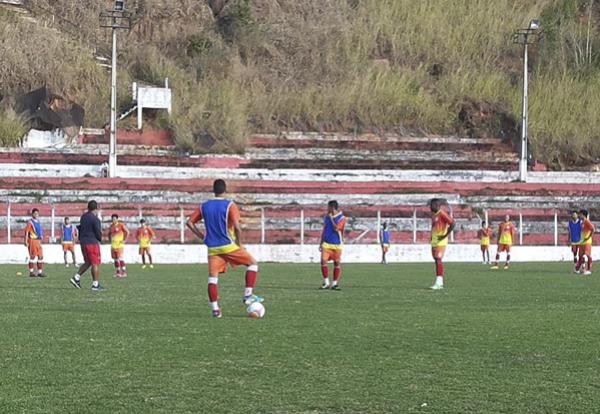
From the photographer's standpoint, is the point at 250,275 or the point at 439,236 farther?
the point at 439,236

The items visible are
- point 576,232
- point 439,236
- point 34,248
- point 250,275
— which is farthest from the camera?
point 576,232

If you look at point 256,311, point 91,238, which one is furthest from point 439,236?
point 256,311

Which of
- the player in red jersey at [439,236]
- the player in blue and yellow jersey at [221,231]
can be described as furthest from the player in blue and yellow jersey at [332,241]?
the player in blue and yellow jersey at [221,231]

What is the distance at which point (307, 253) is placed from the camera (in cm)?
3906

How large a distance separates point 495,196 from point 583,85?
21.3 meters

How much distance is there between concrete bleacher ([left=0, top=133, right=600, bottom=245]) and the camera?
4112cm

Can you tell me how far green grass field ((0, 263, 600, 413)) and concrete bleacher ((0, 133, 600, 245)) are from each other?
2314 cm

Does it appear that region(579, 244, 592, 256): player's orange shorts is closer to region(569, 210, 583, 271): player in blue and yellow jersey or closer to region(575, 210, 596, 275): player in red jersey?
region(575, 210, 596, 275): player in red jersey

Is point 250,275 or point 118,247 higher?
point 250,275

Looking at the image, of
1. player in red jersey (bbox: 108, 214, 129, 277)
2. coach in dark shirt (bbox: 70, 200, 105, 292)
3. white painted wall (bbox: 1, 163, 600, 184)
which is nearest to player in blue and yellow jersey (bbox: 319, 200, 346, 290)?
coach in dark shirt (bbox: 70, 200, 105, 292)

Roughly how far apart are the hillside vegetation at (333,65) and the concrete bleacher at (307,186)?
420cm

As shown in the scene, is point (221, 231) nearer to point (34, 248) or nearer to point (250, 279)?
point (250, 279)

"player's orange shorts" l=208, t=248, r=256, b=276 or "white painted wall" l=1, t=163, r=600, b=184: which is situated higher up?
"white painted wall" l=1, t=163, r=600, b=184

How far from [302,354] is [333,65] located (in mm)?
58501
